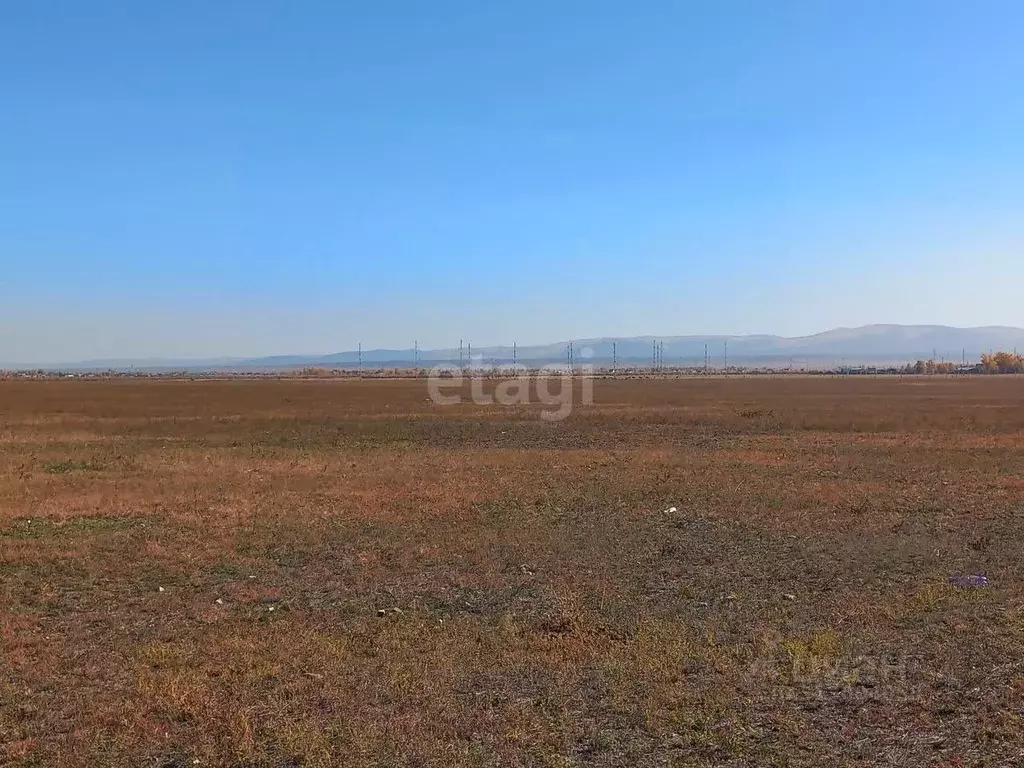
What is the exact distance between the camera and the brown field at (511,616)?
6008 millimetres

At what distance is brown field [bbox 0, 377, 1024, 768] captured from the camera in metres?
6.01

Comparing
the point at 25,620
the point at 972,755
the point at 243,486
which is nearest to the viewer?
the point at 972,755

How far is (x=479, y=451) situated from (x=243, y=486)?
10.6 meters

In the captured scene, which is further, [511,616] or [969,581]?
[969,581]

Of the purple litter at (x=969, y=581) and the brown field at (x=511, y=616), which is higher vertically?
the brown field at (x=511, y=616)

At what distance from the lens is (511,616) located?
9344 millimetres

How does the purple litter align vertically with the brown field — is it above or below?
below

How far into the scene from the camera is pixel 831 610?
955 centimetres

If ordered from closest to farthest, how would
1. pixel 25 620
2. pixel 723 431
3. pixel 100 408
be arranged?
pixel 25 620, pixel 723 431, pixel 100 408

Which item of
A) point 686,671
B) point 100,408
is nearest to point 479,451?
point 686,671

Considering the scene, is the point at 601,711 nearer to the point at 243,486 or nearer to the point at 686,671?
the point at 686,671

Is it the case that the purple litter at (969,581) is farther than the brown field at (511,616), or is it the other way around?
the purple litter at (969,581)

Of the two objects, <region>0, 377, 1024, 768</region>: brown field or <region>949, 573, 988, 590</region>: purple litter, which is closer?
<region>0, 377, 1024, 768</region>: brown field

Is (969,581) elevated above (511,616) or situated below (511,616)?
below
